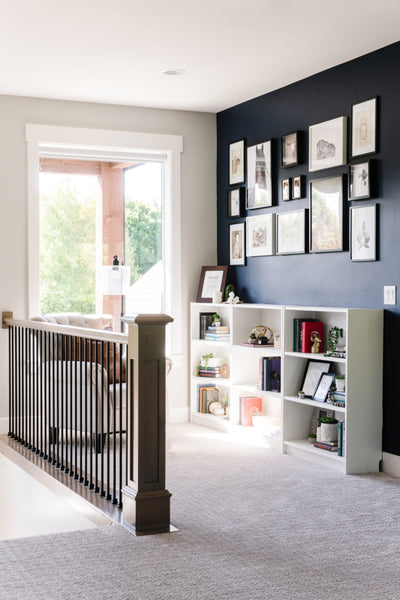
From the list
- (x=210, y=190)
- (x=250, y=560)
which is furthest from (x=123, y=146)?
(x=250, y=560)

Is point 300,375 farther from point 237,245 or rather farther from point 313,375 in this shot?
point 237,245

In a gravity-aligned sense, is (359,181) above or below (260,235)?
above

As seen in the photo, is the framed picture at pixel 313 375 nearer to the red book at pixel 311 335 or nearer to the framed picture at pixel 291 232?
the red book at pixel 311 335

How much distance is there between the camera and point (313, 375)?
5.21 metres

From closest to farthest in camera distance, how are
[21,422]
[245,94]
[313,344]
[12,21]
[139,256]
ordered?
[12,21]
[313,344]
[21,422]
[245,94]
[139,256]

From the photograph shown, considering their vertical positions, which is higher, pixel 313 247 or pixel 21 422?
pixel 313 247

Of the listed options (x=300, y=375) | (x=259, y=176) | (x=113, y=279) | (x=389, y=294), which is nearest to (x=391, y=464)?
(x=300, y=375)

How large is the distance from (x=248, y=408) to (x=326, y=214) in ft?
5.53

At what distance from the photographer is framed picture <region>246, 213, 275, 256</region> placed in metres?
5.95

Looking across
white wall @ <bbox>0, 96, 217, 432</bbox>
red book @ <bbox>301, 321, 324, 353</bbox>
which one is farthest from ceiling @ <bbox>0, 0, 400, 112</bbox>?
red book @ <bbox>301, 321, 324, 353</bbox>

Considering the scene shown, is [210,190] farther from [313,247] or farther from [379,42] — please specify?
[379,42]

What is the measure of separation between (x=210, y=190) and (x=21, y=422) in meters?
2.58

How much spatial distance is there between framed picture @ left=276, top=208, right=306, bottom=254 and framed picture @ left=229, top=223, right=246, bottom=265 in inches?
22.0

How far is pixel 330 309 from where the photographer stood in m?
4.89
